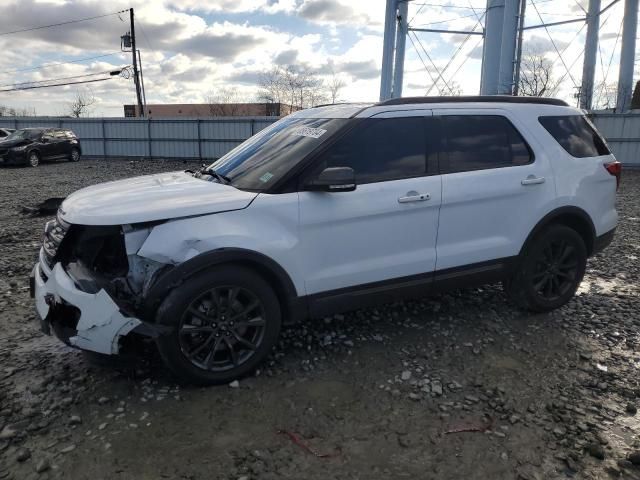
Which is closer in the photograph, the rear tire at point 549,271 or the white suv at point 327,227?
the white suv at point 327,227

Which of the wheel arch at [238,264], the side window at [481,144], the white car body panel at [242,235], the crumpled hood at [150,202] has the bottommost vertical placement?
the wheel arch at [238,264]

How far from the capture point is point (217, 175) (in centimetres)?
379

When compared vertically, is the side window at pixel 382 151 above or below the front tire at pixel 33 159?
above

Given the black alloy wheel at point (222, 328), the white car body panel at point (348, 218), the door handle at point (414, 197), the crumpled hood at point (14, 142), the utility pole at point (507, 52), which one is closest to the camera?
the white car body panel at point (348, 218)

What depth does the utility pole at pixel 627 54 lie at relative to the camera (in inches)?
848

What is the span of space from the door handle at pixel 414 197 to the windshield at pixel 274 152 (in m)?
0.70

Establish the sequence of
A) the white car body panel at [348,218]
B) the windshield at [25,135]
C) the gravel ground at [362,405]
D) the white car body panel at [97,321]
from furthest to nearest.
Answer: the windshield at [25,135]
the white car body panel at [348,218]
the white car body panel at [97,321]
the gravel ground at [362,405]

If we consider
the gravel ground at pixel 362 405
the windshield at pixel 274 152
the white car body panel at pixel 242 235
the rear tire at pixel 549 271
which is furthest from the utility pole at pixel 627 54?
the white car body panel at pixel 242 235

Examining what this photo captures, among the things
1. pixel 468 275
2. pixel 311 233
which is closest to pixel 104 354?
pixel 311 233

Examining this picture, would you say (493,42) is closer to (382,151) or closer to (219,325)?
(382,151)

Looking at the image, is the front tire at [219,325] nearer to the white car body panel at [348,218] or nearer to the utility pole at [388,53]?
the white car body panel at [348,218]

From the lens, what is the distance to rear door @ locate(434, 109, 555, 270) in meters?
3.81

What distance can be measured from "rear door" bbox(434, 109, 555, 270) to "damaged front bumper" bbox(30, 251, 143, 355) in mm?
2345

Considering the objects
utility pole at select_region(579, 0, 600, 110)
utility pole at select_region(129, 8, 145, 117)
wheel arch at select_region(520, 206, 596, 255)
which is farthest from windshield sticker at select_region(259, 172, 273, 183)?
utility pole at select_region(129, 8, 145, 117)
